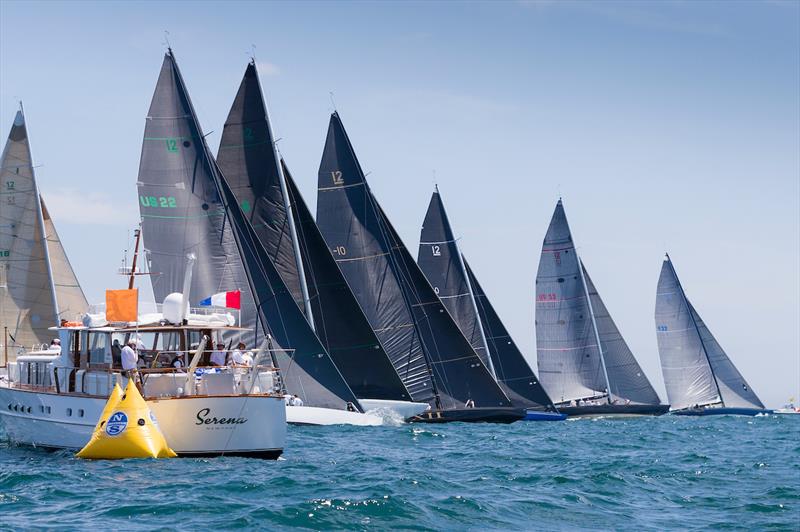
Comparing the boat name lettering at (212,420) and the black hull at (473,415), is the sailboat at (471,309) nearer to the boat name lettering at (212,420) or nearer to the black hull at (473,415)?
the black hull at (473,415)

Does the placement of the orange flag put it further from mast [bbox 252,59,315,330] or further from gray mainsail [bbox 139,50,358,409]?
mast [bbox 252,59,315,330]

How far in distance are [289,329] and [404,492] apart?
21705 mm

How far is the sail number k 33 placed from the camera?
128ft

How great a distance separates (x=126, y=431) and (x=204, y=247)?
15.5m

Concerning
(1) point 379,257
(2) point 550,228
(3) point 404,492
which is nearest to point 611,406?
(2) point 550,228

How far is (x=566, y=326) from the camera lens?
75.1 metres

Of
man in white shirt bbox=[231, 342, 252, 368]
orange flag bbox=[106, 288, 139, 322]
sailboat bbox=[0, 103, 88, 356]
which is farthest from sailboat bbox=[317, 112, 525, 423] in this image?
orange flag bbox=[106, 288, 139, 322]

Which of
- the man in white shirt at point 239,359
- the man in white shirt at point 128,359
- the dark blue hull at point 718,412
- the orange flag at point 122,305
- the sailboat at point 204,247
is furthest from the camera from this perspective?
the dark blue hull at point 718,412

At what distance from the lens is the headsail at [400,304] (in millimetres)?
54562

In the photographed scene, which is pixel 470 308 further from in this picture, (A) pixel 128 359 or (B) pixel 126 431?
(B) pixel 126 431

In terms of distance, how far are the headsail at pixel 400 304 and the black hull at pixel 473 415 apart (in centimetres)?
Answer: 128

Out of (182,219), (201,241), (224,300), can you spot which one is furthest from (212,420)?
(182,219)

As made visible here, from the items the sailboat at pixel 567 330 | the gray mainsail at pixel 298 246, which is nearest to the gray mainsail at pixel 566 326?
the sailboat at pixel 567 330

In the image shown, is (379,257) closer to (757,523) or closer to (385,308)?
(385,308)
